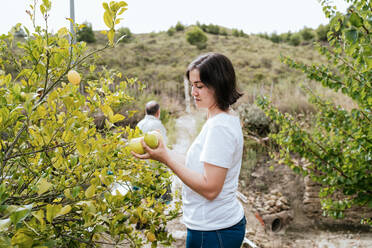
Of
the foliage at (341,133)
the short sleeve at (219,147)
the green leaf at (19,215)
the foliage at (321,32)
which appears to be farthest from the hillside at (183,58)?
the green leaf at (19,215)

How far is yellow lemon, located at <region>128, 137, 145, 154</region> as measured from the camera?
1.07 meters

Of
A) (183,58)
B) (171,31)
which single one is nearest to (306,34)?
(183,58)

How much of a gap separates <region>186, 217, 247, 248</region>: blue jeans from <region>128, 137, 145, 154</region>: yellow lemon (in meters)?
0.44

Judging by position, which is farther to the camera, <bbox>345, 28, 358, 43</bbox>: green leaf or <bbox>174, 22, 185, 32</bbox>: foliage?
<bbox>174, 22, 185, 32</bbox>: foliage

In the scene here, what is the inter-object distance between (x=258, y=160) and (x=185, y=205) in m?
4.23

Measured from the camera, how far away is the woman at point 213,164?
1.08 m

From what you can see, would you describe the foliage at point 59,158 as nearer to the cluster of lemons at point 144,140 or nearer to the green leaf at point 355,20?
the cluster of lemons at point 144,140

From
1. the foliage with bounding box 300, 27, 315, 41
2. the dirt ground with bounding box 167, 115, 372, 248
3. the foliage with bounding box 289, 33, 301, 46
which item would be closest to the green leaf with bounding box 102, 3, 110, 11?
the dirt ground with bounding box 167, 115, 372, 248

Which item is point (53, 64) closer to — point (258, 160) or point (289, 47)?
point (258, 160)

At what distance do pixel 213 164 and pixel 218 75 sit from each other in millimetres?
388

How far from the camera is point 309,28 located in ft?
80.7

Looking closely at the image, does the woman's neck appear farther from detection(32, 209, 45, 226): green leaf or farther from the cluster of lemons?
detection(32, 209, 45, 226): green leaf

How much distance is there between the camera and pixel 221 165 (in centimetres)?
107

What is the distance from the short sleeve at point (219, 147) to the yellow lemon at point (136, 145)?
9.5 inches
